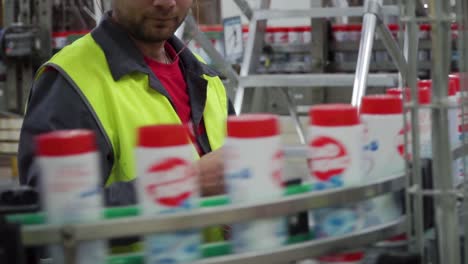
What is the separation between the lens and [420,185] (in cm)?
119

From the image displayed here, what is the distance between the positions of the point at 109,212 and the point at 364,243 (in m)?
0.33

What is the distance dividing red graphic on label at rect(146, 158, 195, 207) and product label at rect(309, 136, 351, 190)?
185mm

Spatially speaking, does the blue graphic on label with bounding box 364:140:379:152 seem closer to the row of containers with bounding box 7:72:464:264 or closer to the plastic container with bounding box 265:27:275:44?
the row of containers with bounding box 7:72:464:264

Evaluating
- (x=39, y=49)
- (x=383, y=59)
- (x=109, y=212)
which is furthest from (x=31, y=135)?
(x=39, y=49)

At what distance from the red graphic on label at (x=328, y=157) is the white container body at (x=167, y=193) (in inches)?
7.2

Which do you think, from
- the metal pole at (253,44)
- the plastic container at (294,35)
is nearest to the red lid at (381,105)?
the metal pole at (253,44)

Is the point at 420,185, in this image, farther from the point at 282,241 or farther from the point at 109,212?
the point at 109,212

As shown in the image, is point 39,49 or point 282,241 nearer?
point 282,241

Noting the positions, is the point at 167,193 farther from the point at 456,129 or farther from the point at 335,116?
the point at 456,129

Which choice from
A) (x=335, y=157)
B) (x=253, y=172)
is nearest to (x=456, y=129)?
(x=335, y=157)

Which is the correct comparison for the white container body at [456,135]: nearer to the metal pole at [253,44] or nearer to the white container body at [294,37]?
the metal pole at [253,44]

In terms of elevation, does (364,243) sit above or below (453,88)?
below

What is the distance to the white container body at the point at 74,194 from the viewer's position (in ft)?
3.13

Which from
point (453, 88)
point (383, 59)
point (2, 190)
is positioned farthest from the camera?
point (383, 59)
